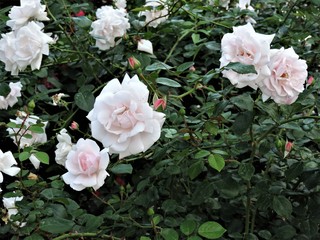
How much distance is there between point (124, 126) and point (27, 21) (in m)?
0.75

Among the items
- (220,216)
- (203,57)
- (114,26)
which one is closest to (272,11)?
(203,57)

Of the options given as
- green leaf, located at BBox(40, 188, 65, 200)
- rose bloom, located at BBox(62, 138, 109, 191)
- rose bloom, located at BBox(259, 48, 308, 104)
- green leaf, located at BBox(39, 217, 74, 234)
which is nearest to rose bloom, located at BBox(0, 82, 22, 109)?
green leaf, located at BBox(40, 188, 65, 200)

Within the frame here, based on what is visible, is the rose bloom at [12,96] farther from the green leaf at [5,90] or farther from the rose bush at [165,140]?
the green leaf at [5,90]

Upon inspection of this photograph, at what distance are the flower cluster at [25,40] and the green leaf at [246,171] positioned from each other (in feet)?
2.20

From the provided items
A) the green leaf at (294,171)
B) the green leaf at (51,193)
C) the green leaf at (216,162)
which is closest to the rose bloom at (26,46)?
the green leaf at (51,193)

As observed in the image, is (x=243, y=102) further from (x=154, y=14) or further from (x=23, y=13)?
(x=154, y=14)

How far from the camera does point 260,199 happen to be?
151 cm

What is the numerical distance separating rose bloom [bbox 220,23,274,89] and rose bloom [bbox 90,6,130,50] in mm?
710

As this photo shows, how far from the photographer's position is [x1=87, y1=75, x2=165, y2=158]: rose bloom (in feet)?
3.70

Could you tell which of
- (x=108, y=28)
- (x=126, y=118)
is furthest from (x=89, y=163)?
(x=108, y=28)

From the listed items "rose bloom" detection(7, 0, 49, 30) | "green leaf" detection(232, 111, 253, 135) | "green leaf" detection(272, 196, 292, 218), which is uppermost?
"green leaf" detection(232, 111, 253, 135)

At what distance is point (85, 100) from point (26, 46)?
0.25 m

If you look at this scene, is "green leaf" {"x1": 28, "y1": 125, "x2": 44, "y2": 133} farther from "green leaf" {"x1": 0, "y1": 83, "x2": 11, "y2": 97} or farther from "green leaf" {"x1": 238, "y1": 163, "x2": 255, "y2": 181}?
"green leaf" {"x1": 238, "y1": 163, "x2": 255, "y2": 181}

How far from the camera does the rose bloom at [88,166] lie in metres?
1.26
